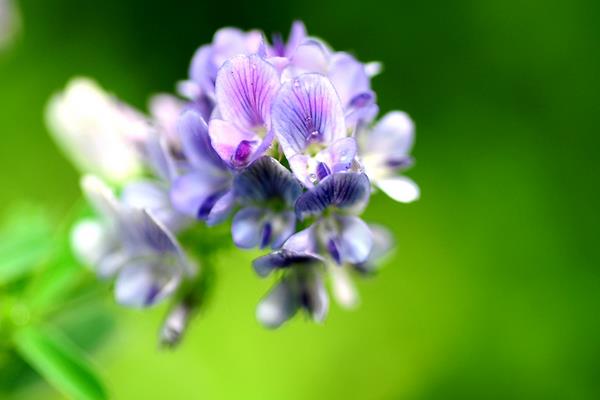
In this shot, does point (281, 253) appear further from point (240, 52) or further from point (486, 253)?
point (486, 253)

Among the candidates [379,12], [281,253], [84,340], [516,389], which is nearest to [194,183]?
[281,253]

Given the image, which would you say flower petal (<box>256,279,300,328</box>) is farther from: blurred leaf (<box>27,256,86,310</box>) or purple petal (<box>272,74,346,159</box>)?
blurred leaf (<box>27,256,86,310</box>)

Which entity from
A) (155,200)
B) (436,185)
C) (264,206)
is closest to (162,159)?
(155,200)

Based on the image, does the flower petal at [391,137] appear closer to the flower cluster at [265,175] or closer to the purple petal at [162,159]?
the flower cluster at [265,175]

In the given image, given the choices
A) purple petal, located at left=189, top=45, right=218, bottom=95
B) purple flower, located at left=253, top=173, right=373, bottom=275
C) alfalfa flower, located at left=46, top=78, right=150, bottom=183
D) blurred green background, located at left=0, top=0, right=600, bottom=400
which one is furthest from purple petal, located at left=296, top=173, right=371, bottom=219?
blurred green background, located at left=0, top=0, right=600, bottom=400

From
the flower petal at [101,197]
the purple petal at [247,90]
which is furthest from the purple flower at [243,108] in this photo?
the flower petal at [101,197]

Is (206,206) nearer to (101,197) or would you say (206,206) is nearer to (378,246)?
(101,197)
